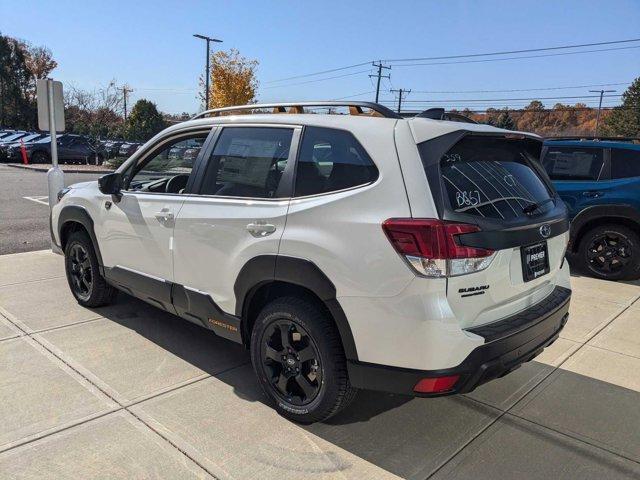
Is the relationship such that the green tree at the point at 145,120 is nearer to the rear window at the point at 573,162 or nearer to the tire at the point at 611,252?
the rear window at the point at 573,162

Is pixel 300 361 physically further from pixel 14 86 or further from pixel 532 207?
pixel 14 86

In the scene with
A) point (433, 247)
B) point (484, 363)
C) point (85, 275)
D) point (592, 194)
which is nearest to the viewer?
point (433, 247)

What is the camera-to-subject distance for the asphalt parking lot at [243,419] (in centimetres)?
271

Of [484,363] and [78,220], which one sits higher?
[78,220]

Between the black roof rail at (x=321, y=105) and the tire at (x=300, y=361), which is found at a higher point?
the black roof rail at (x=321, y=105)

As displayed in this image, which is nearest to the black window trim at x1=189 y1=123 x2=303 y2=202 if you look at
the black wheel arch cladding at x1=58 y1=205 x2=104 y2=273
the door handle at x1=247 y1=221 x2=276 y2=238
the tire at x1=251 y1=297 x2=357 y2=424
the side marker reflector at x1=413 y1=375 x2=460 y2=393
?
the door handle at x1=247 y1=221 x2=276 y2=238

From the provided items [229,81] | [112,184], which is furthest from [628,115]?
[112,184]

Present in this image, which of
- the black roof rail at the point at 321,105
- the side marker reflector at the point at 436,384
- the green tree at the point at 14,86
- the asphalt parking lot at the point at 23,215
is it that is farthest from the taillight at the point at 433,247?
the green tree at the point at 14,86

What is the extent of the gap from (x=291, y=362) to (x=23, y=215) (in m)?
9.35

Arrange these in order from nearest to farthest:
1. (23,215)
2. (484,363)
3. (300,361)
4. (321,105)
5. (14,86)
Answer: (484,363), (300,361), (321,105), (23,215), (14,86)

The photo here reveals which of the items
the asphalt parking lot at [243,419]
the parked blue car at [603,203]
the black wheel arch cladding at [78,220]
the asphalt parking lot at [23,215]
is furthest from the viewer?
the asphalt parking lot at [23,215]

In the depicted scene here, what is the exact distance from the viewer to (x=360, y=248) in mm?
2564

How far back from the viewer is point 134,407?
321 centimetres

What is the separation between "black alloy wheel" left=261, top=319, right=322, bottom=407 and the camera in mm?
2932
